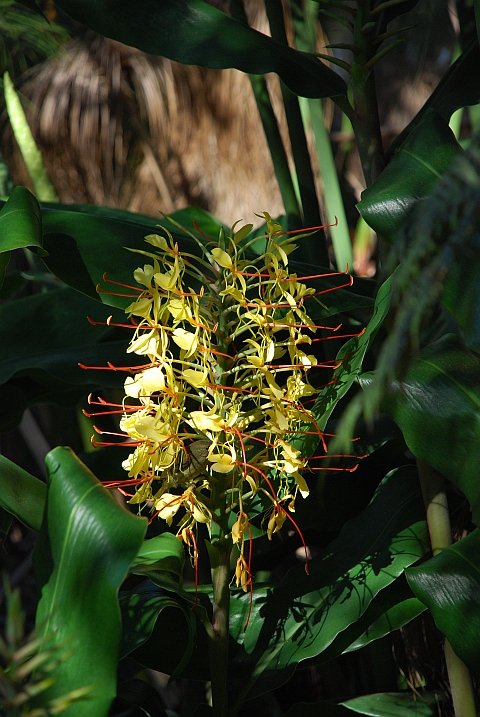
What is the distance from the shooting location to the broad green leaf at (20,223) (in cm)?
44

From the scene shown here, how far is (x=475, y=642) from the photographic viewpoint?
0.46 metres

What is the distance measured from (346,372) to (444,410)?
0.08 metres

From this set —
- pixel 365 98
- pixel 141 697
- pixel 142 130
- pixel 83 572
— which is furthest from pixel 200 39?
pixel 142 130

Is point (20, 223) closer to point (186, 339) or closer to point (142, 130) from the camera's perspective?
point (186, 339)

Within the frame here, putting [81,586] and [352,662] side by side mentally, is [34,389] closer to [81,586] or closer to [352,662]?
[81,586]

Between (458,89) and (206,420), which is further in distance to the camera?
(458,89)

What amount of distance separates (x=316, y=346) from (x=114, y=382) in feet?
0.85

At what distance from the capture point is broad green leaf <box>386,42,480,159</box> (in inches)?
25.6

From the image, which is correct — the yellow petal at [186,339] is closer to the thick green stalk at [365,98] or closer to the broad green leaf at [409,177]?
the broad green leaf at [409,177]

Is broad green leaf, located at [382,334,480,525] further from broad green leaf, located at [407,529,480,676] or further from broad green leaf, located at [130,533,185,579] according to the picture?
broad green leaf, located at [130,533,185,579]

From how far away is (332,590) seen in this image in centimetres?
55

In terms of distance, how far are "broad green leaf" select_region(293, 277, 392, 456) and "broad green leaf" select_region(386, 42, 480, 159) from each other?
25 cm

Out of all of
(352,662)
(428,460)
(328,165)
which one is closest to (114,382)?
(428,460)

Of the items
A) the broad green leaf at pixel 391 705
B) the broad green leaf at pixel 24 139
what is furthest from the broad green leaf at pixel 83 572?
the broad green leaf at pixel 24 139
